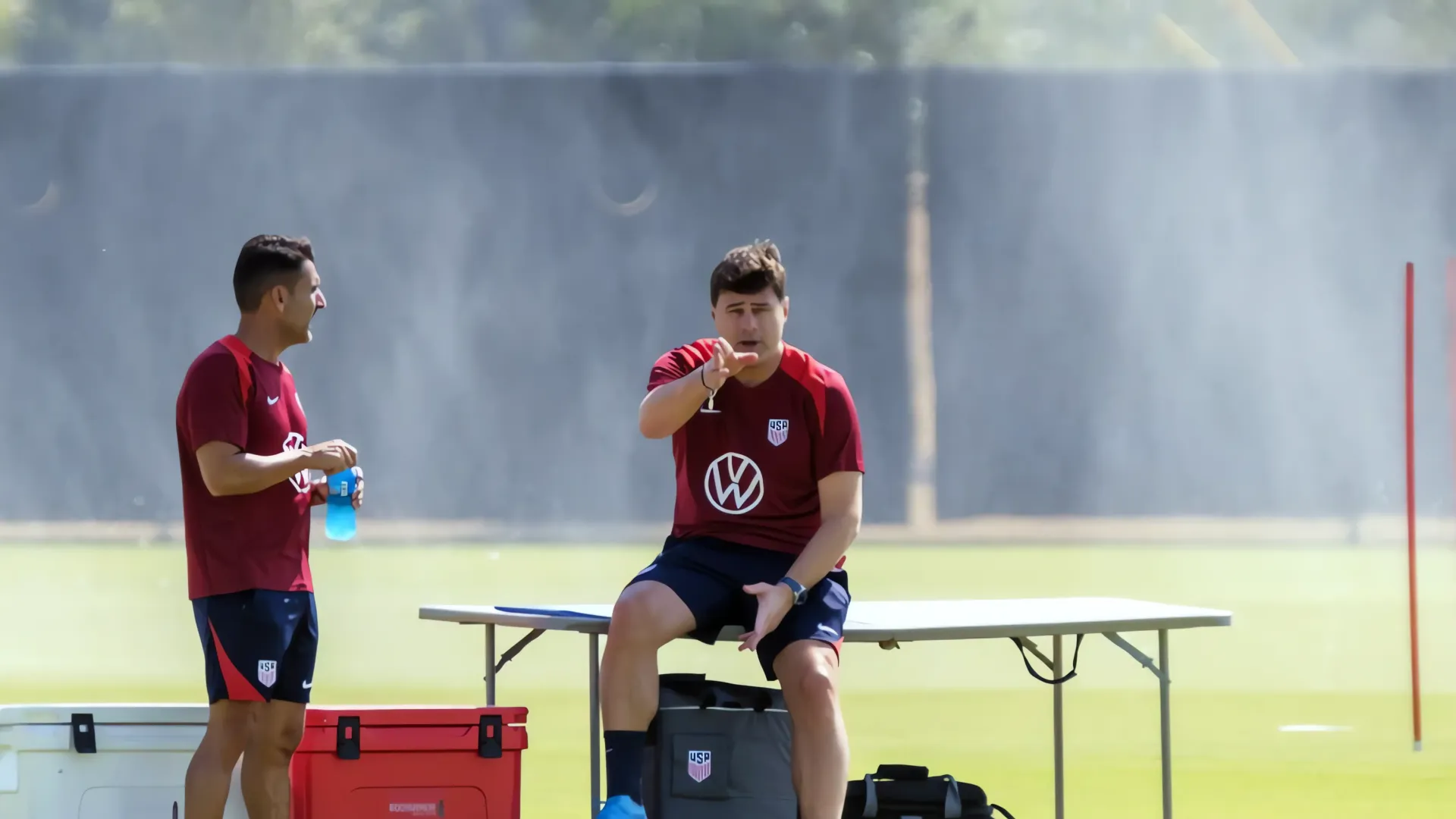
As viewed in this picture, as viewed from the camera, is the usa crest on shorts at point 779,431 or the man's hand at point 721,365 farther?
the usa crest on shorts at point 779,431

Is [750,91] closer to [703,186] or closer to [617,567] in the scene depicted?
[703,186]

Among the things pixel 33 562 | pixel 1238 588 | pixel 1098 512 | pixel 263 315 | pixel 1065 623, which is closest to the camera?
pixel 263 315

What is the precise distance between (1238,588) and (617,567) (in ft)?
12.9

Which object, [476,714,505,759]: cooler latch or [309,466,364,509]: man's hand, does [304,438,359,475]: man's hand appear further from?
[476,714,505,759]: cooler latch

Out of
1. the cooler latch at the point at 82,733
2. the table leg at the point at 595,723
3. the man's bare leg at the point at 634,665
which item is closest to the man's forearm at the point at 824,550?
the man's bare leg at the point at 634,665

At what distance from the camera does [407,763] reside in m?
3.12

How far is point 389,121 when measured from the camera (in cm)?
1180

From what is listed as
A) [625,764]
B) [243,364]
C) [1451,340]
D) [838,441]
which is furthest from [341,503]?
[1451,340]

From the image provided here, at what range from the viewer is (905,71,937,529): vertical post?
12773 millimetres

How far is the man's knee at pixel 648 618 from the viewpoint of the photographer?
3.06 metres

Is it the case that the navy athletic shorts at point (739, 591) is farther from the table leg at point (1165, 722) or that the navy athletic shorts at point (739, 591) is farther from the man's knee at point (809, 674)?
the table leg at point (1165, 722)

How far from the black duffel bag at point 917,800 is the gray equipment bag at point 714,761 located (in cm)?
25

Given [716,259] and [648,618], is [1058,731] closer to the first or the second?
[648,618]

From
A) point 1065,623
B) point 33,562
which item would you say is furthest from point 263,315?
point 33,562
